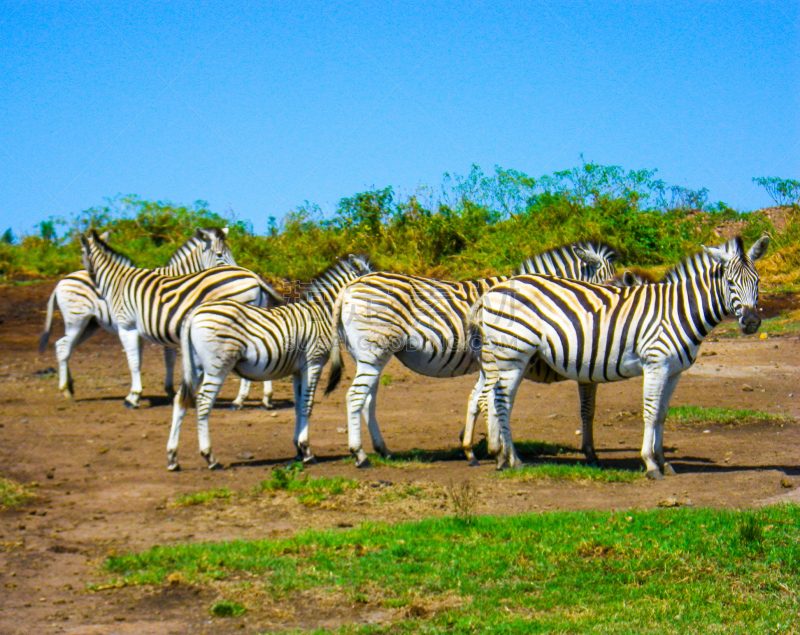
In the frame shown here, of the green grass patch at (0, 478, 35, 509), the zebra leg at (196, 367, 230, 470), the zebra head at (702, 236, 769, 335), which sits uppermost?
the zebra head at (702, 236, 769, 335)

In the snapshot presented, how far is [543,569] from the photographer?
19.0 feet

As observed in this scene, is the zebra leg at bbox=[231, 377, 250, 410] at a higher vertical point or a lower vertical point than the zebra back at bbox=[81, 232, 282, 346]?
lower

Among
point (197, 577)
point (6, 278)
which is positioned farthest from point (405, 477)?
point (6, 278)

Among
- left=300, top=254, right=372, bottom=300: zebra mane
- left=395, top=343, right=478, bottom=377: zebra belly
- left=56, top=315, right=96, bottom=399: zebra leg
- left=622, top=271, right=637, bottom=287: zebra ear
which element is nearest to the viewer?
left=395, top=343, right=478, bottom=377: zebra belly

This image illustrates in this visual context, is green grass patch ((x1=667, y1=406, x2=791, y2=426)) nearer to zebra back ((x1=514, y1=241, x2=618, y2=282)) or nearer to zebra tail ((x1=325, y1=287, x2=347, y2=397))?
zebra back ((x1=514, y1=241, x2=618, y2=282))

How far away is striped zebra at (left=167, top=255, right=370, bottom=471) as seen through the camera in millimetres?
9078

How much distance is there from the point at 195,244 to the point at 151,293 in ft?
7.77

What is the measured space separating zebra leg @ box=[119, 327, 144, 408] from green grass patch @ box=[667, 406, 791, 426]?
7.68 metres

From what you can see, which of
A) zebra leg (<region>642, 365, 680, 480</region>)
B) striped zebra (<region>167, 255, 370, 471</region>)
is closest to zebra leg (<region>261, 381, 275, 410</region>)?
striped zebra (<region>167, 255, 370, 471</region>)

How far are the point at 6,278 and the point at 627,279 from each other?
20063 mm

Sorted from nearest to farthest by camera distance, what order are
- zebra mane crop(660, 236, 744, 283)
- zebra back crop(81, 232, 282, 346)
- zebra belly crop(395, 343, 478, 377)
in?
zebra mane crop(660, 236, 744, 283) → zebra belly crop(395, 343, 478, 377) → zebra back crop(81, 232, 282, 346)

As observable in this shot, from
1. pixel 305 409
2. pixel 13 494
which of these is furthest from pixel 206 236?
pixel 13 494

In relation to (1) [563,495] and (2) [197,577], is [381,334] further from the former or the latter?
(2) [197,577]

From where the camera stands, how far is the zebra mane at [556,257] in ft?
36.0
